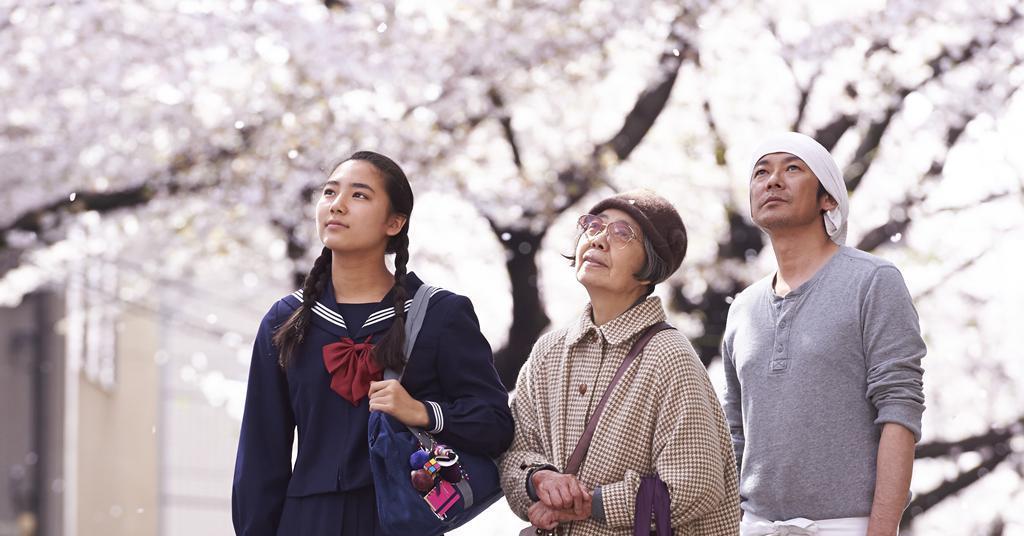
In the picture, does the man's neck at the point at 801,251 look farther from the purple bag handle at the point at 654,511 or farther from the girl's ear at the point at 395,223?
the girl's ear at the point at 395,223

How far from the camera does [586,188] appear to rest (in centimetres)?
665

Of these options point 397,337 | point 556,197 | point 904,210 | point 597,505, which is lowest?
point 597,505

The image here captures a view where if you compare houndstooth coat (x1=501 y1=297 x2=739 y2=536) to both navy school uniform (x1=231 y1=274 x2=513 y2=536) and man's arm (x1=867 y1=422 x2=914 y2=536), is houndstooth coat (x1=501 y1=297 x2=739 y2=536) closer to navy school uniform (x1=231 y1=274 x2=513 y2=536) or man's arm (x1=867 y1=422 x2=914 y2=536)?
navy school uniform (x1=231 y1=274 x2=513 y2=536)

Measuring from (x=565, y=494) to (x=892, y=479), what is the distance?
69 cm

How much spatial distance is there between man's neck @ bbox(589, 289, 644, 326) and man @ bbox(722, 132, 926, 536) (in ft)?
1.12

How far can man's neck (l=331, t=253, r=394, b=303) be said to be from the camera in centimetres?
262

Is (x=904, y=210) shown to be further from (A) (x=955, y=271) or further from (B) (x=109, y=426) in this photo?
(B) (x=109, y=426)

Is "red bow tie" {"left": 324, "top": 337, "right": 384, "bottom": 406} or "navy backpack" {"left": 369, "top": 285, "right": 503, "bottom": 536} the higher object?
"red bow tie" {"left": 324, "top": 337, "right": 384, "bottom": 406}

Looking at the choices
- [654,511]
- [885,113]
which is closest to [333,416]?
[654,511]

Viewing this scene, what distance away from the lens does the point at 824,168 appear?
9.03 ft

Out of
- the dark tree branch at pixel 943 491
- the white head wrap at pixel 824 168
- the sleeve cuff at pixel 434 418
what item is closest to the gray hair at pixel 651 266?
the white head wrap at pixel 824 168

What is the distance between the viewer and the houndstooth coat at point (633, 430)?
2400 mm

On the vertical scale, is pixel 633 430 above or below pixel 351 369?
below

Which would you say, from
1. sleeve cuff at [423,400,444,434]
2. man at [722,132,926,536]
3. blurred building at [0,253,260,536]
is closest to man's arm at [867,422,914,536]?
man at [722,132,926,536]
